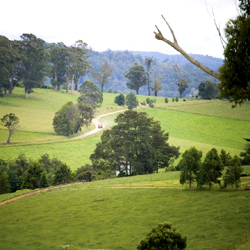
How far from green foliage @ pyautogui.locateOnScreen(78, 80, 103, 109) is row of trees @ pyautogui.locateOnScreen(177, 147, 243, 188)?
76708 mm

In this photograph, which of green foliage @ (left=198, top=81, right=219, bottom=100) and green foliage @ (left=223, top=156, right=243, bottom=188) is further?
green foliage @ (left=198, top=81, right=219, bottom=100)

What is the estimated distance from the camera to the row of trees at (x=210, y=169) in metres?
37.2

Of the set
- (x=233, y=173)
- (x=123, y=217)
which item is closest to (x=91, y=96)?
(x=233, y=173)

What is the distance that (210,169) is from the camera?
1529 inches

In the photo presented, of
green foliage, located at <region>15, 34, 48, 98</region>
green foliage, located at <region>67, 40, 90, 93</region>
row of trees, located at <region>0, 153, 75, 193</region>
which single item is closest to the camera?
row of trees, located at <region>0, 153, 75, 193</region>

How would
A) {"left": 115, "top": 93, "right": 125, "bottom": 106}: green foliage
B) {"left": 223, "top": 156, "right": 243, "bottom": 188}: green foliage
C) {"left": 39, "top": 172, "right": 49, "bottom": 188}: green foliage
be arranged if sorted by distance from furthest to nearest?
1. {"left": 115, "top": 93, "right": 125, "bottom": 106}: green foliage
2. {"left": 39, "top": 172, "right": 49, "bottom": 188}: green foliage
3. {"left": 223, "top": 156, "right": 243, "bottom": 188}: green foliage

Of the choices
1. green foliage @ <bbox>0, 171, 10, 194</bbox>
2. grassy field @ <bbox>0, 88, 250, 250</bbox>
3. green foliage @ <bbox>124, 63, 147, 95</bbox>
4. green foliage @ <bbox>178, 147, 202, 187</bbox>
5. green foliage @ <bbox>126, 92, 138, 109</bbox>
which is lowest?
green foliage @ <bbox>0, 171, 10, 194</bbox>

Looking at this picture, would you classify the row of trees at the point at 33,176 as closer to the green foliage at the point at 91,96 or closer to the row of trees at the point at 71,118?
the row of trees at the point at 71,118

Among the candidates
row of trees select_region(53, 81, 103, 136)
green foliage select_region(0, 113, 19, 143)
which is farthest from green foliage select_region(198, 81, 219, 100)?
green foliage select_region(0, 113, 19, 143)

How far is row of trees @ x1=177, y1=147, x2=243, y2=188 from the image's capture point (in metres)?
37.2

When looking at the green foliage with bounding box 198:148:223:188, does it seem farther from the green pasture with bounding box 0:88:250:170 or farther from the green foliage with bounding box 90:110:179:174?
the green pasture with bounding box 0:88:250:170

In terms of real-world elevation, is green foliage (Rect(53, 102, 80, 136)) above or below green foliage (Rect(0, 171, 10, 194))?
above

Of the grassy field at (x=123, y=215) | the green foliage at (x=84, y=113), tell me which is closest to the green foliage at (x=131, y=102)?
the green foliage at (x=84, y=113)

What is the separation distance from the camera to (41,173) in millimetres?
54969
